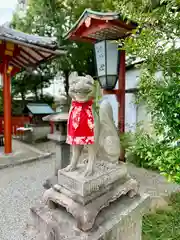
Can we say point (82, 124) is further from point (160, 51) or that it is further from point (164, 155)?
point (160, 51)

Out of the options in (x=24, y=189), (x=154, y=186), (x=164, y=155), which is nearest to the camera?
(x=164, y=155)

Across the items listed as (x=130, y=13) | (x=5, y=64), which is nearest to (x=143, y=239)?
(x=130, y=13)

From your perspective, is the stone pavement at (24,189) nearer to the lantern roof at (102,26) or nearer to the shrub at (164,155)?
the shrub at (164,155)

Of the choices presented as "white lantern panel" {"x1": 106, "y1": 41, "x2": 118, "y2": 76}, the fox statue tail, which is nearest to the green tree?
the fox statue tail

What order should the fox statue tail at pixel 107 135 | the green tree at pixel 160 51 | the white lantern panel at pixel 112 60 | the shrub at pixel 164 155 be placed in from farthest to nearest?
the white lantern panel at pixel 112 60 → the fox statue tail at pixel 107 135 → the green tree at pixel 160 51 → the shrub at pixel 164 155

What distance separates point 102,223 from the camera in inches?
54.0

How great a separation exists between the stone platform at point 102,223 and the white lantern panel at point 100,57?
2282 millimetres

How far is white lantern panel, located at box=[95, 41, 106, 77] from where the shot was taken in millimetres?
3223

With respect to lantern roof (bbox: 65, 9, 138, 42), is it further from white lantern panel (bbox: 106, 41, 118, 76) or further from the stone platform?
the stone platform

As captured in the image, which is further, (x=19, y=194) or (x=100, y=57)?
(x=100, y=57)

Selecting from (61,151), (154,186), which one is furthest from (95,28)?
(154,186)

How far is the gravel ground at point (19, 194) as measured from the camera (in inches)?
87.1

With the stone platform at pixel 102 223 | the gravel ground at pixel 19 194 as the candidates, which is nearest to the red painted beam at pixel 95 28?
the stone platform at pixel 102 223

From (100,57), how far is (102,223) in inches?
107
